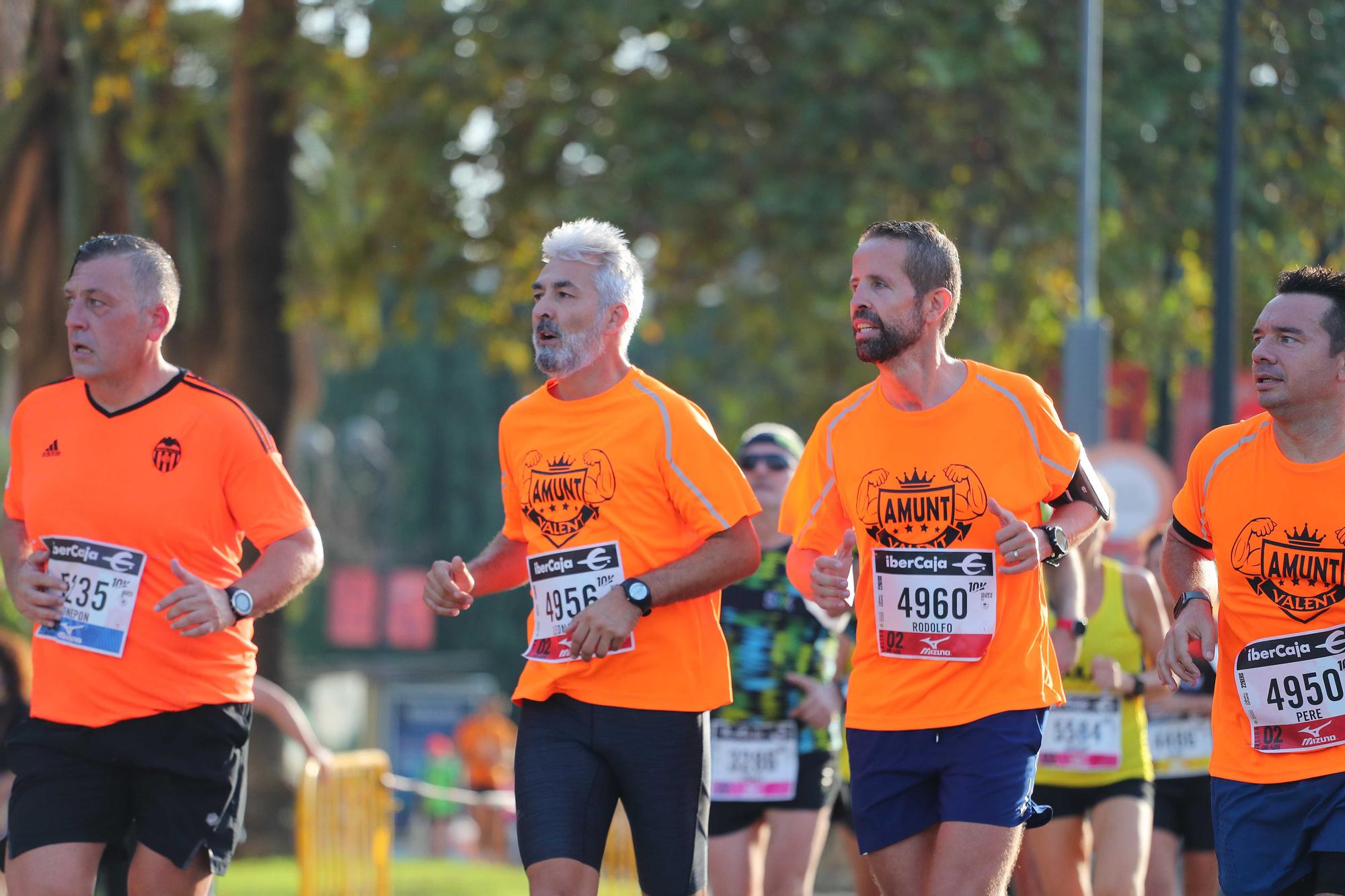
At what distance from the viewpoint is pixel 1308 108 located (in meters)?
15.6

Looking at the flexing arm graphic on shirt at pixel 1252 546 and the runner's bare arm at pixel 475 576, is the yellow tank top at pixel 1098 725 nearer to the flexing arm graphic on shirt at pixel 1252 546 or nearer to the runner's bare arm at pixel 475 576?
the flexing arm graphic on shirt at pixel 1252 546

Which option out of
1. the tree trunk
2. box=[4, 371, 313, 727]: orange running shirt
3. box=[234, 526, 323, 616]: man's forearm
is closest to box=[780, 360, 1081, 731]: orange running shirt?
box=[234, 526, 323, 616]: man's forearm

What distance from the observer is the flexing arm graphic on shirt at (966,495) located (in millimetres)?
5285

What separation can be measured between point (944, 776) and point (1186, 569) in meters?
0.89

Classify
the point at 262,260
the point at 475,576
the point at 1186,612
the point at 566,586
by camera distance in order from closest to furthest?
the point at 1186,612
the point at 566,586
the point at 475,576
the point at 262,260

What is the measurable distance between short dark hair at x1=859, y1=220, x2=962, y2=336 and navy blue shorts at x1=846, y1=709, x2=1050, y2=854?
112cm

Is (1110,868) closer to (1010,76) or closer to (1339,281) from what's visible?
(1339,281)

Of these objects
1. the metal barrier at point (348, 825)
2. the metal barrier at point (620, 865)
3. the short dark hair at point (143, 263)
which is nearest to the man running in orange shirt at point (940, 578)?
the short dark hair at point (143, 263)

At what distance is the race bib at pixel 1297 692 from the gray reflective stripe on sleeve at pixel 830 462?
1.29 metres

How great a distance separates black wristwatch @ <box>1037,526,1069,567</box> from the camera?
5199mm

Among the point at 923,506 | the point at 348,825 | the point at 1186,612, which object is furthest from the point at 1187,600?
the point at 348,825

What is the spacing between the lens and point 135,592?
18.0 feet

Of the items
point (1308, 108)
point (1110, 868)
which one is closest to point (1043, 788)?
point (1110, 868)

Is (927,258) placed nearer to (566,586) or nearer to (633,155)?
(566,586)
